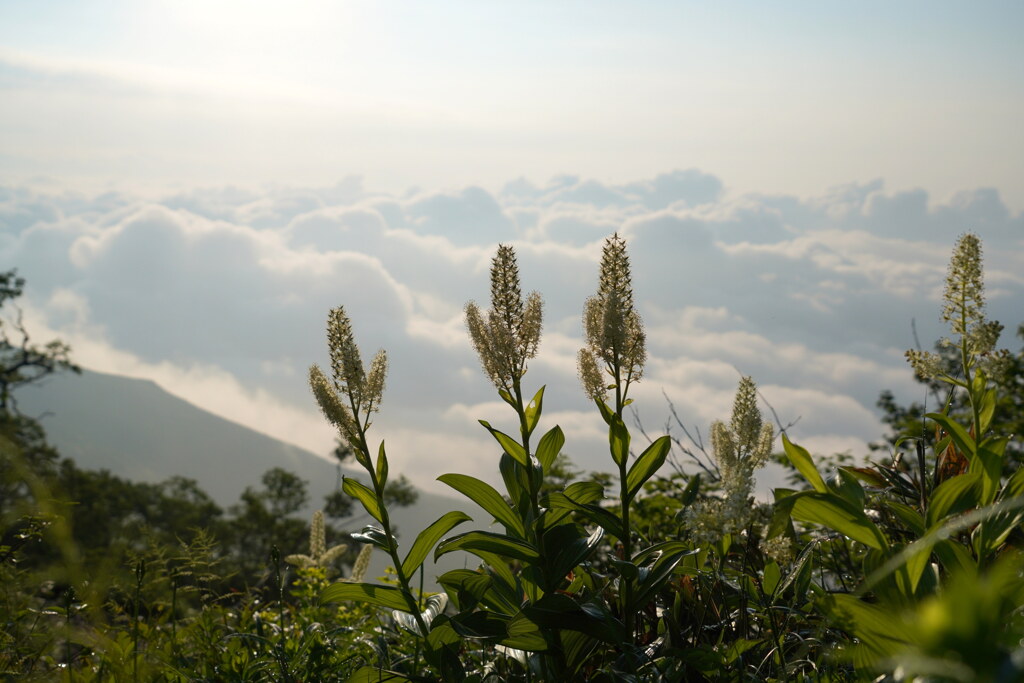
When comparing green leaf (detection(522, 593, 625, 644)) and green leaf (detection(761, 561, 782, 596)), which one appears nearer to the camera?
green leaf (detection(522, 593, 625, 644))

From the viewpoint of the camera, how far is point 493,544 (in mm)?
2652

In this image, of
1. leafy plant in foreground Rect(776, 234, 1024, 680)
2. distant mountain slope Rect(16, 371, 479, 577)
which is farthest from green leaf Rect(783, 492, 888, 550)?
distant mountain slope Rect(16, 371, 479, 577)

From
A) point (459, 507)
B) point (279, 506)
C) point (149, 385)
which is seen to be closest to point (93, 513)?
point (279, 506)

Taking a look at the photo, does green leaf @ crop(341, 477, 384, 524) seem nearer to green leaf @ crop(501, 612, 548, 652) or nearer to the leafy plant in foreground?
green leaf @ crop(501, 612, 548, 652)

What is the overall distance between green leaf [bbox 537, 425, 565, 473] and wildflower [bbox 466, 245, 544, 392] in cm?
36

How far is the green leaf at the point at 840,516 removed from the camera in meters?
2.35

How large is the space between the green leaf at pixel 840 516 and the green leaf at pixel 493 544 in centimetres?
87

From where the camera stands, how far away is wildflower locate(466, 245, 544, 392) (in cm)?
277

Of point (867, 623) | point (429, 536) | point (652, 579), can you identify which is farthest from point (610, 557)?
point (867, 623)

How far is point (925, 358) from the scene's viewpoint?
11.3 feet

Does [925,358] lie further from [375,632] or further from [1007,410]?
[1007,410]

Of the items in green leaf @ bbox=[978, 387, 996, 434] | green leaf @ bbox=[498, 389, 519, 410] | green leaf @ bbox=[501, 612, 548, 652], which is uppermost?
green leaf @ bbox=[498, 389, 519, 410]

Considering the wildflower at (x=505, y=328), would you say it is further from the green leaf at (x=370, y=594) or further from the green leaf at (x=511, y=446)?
the green leaf at (x=370, y=594)

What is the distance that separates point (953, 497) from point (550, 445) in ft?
4.46
